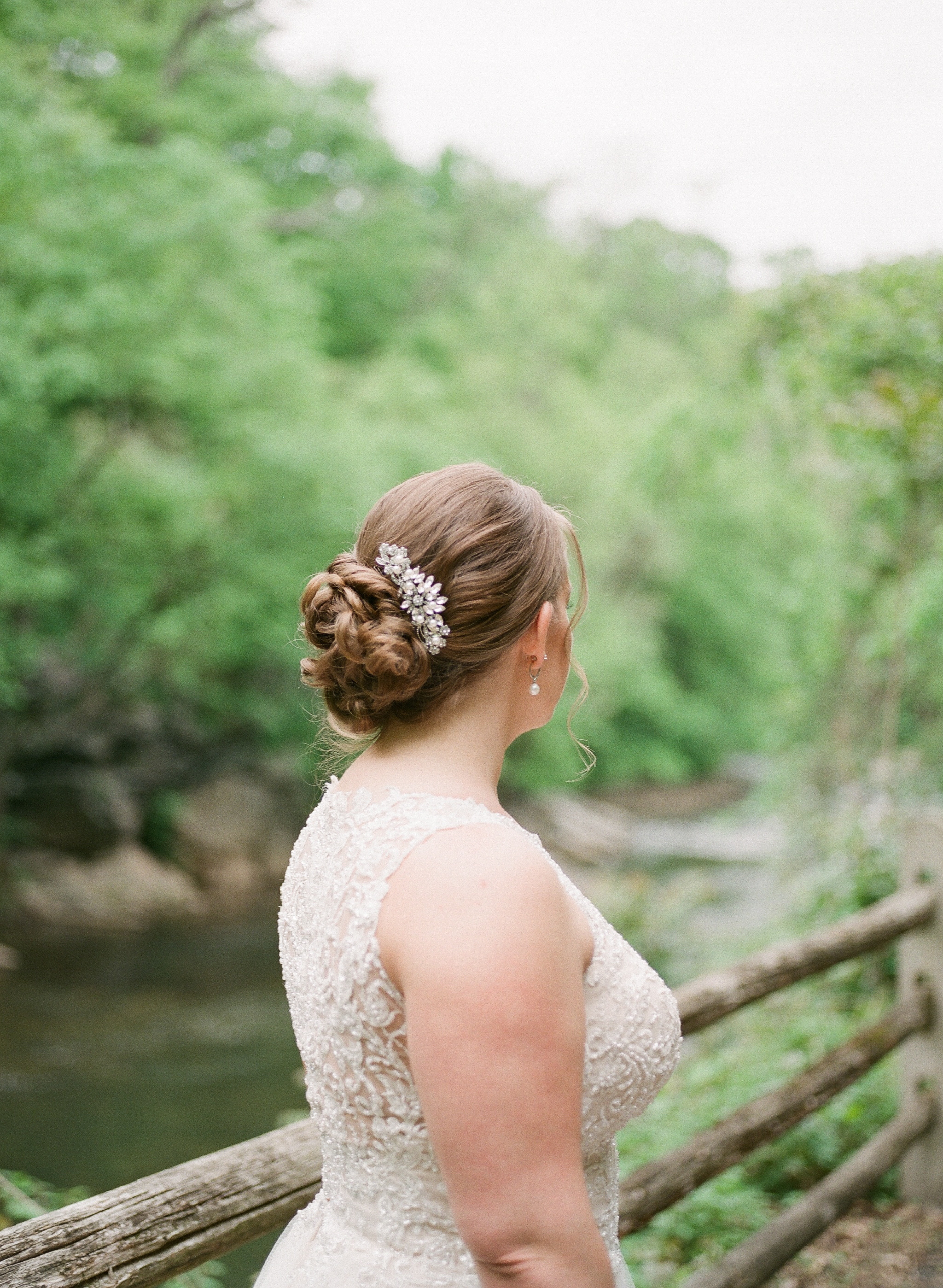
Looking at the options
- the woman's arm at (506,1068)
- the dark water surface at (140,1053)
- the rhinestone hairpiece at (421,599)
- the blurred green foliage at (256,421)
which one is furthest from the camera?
the blurred green foliage at (256,421)

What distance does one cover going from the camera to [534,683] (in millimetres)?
1513

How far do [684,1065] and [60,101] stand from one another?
1027 cm

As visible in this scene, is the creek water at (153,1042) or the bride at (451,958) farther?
the creek water at (153,1042)

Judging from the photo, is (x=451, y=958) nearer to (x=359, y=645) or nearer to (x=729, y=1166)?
(x=359, y=645)

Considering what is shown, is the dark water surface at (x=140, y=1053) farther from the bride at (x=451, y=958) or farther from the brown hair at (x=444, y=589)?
the brown hair at (x=444, y=589)

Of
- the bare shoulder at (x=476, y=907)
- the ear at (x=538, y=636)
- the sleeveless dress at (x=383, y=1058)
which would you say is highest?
the ear at (x=538, y=636)

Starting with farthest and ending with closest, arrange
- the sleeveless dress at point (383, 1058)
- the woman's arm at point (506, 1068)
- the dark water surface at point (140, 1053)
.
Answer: the dark water surface at point (140, 1053), the sleeveless dress at point (383, 1058), the woman's arm at point (506, 1068)

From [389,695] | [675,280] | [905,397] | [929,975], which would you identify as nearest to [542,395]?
[675,280]

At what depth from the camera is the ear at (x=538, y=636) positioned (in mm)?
1444

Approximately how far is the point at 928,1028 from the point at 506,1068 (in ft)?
10.9

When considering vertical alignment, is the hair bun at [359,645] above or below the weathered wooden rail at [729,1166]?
above

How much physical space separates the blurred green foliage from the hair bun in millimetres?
1025

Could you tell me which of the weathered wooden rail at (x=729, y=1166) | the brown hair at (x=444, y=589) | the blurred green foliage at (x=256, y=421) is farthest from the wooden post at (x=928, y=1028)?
the brown hair at (x=444, y=589)

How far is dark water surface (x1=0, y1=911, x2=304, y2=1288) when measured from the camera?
24.1ft
